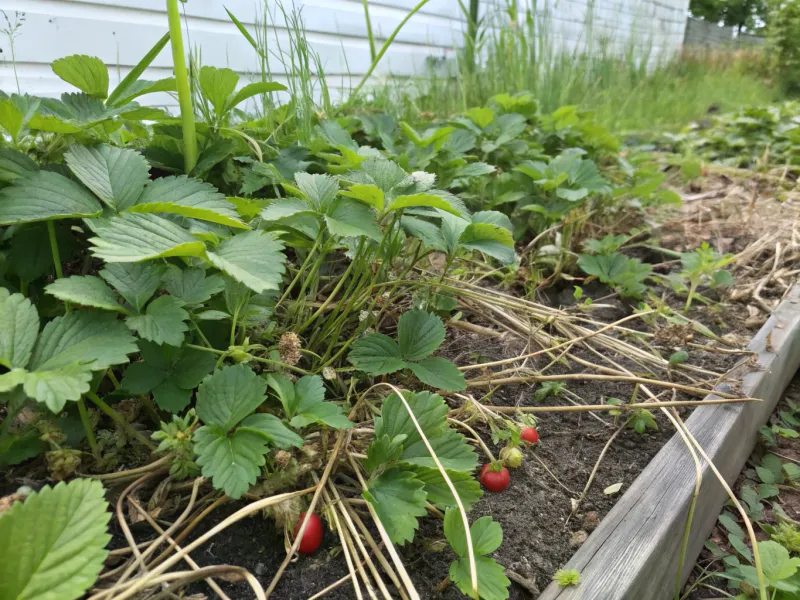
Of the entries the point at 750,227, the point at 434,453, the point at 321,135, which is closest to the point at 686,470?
the point at 434,453

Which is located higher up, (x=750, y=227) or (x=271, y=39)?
(x=271, y=39)

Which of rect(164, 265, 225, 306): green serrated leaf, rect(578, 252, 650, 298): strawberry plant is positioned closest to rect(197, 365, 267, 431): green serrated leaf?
rect(164, 265, 225, 306): green serrated leaf

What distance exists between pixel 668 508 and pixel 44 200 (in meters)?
1.06

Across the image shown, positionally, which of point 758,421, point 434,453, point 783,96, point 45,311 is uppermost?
point 783,96

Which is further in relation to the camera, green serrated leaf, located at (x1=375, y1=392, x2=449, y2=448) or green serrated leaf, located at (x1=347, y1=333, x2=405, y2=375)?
green serrated leaf, located at (x1=347, y1=333, x2=405, y2=375)

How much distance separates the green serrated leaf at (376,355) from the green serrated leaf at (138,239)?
33 centimetres

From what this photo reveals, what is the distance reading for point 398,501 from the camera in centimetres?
73

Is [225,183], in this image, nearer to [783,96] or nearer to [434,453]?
[434,453]

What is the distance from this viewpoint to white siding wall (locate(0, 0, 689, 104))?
241 cm

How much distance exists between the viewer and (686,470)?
982 mm

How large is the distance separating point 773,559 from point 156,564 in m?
0.99

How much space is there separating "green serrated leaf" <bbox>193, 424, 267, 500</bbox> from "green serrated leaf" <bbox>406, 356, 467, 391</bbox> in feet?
1.00

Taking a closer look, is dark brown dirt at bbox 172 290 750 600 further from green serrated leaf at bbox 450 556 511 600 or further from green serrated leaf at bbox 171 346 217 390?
green serrated leaf at bbox 171 346 217 390

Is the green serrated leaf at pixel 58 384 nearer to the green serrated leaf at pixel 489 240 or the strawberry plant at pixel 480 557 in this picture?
the strawberry plant at pixel 480 557
